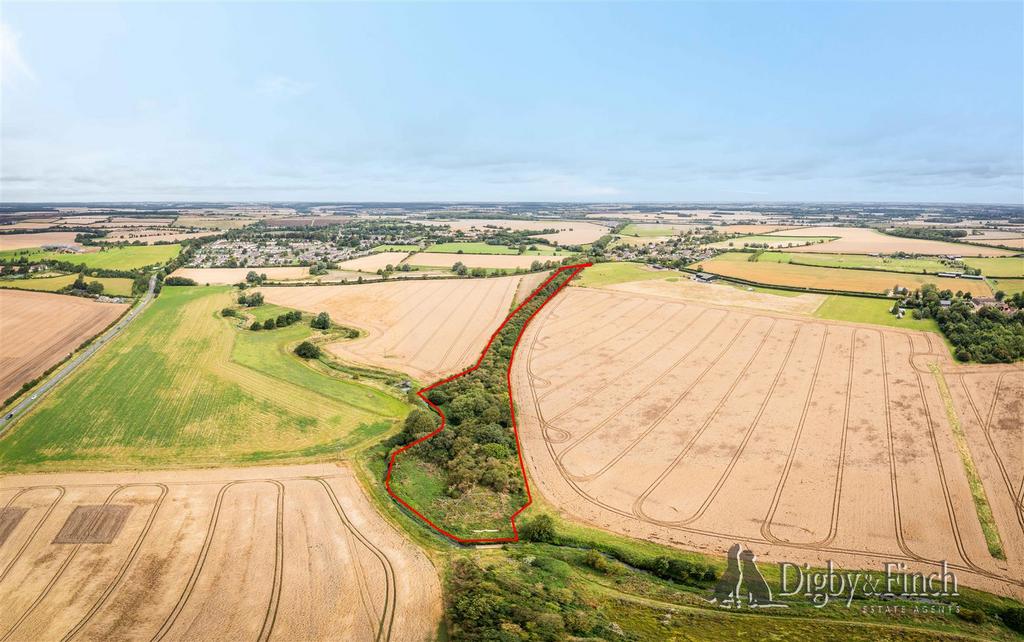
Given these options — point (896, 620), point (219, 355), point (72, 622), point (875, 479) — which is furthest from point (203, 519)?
point (875, 479)

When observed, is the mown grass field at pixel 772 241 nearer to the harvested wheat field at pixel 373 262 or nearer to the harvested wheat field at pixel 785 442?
the harvested wheat field at pixel 373 262

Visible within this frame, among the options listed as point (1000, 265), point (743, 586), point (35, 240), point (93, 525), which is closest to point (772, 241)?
point (1000, 265)

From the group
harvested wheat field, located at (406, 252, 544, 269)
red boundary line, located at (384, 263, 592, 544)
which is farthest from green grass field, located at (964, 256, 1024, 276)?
harvested wheat field, located at (406, 252, 544, 269)

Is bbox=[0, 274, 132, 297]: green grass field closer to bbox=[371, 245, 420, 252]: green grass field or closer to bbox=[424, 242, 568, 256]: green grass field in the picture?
bbox=[371, 245, 420, 252]: green grass field

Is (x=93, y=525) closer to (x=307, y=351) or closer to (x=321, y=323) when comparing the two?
(x=307, y=351)

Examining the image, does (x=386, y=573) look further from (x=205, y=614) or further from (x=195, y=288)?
(x=195, y=288)

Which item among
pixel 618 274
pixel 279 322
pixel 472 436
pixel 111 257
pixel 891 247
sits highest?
pixel 891 247
